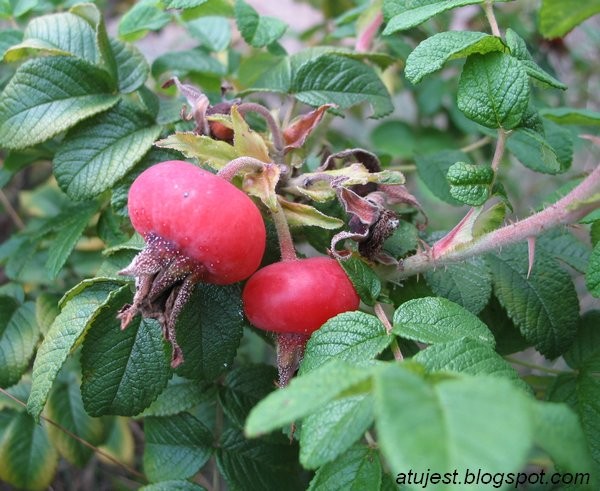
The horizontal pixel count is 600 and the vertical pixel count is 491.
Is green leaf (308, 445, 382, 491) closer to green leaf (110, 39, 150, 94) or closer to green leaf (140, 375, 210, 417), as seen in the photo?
green leaf (140, 375, 210, 417)

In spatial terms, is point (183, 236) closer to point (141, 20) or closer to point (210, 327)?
point (210, 327)

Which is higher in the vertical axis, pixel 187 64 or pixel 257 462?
pixel 187 64

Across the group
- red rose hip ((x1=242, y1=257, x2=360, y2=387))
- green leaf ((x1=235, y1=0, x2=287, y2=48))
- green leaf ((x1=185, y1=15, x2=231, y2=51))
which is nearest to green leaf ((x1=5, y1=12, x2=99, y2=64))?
green leaf ((x1=235, y1=0, x2=287, y2=48))

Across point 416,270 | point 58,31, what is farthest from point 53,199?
point 416,270

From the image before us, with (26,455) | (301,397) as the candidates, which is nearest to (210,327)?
(301,397)

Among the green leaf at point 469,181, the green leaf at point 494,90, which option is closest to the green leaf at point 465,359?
the green leaf at point 469,181

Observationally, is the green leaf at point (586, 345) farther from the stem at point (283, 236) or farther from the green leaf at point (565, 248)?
the stem at point (283, 236)

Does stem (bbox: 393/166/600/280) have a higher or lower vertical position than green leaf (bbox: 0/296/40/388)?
higher
